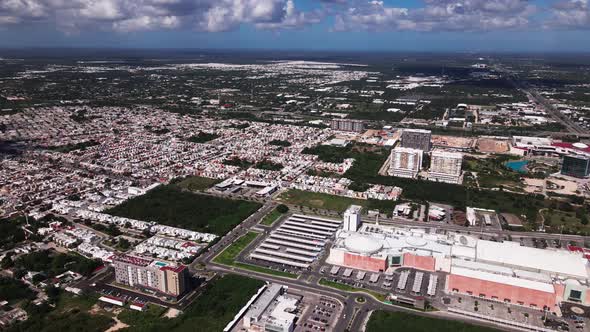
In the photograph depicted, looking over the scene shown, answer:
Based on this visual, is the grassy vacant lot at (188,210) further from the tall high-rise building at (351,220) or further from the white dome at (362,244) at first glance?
the white dome at (362,244)

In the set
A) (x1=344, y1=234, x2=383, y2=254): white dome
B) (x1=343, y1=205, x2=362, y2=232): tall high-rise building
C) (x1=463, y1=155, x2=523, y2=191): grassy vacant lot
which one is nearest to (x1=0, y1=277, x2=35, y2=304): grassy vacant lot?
(x1=344, y1=234, x2=383, y2=254): white dome

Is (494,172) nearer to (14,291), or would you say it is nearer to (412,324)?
(412,324)

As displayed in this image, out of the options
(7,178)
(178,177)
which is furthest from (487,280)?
(7,178)

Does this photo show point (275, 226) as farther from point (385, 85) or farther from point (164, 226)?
point (385, 85)

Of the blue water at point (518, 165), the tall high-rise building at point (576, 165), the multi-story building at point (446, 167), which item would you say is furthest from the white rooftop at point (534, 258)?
the blue water at point (518, 165)

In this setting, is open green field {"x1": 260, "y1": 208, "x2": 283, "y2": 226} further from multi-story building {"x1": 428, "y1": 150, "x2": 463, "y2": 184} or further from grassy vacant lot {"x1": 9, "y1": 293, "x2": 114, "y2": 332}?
multi-story building {"x1": 428, "y1": 150, "x2": 463, "y2": 184}
